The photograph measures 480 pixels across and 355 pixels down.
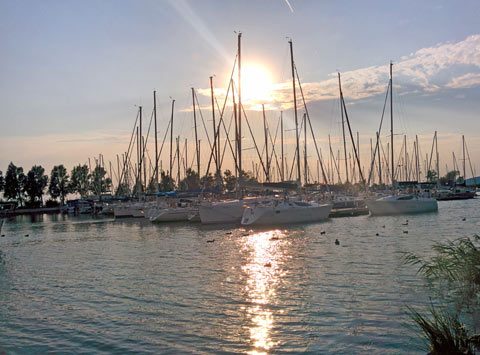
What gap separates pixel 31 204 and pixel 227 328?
14320 centimetres

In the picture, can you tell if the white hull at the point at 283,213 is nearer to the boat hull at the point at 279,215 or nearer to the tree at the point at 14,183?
the boat hull at the point at 279,215

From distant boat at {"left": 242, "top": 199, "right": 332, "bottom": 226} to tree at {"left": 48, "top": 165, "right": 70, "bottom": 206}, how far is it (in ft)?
388

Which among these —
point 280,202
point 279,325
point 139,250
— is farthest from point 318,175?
point 279,325

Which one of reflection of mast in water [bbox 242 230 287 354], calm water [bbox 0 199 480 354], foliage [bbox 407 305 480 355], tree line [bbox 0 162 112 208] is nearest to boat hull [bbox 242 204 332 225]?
reflection of mast in water [bbox 242 230 287 354]

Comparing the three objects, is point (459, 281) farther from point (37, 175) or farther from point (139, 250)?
point (37, 175)

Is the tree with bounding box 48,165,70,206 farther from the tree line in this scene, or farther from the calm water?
the calm water

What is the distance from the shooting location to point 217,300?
1517 cm

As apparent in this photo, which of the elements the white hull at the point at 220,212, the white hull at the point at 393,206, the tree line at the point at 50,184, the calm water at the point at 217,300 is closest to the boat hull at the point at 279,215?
the white hull at the point at 220,212

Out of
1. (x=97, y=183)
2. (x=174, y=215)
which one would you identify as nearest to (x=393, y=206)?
(x=174, y=215)

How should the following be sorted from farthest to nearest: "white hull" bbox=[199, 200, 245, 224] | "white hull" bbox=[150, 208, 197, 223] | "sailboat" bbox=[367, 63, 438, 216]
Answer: "white hull" bbox=[150, 208, 197, 223]
"sailboat" bbox=[367, 63, 438, 216]
"white hull" bbox=[199, 200, 245, 224]

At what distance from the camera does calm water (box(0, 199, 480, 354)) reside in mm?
11180

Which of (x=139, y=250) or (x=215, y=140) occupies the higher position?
(x=215, y=140)

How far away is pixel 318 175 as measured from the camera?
102812 millimetres

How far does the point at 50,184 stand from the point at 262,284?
148 meters
